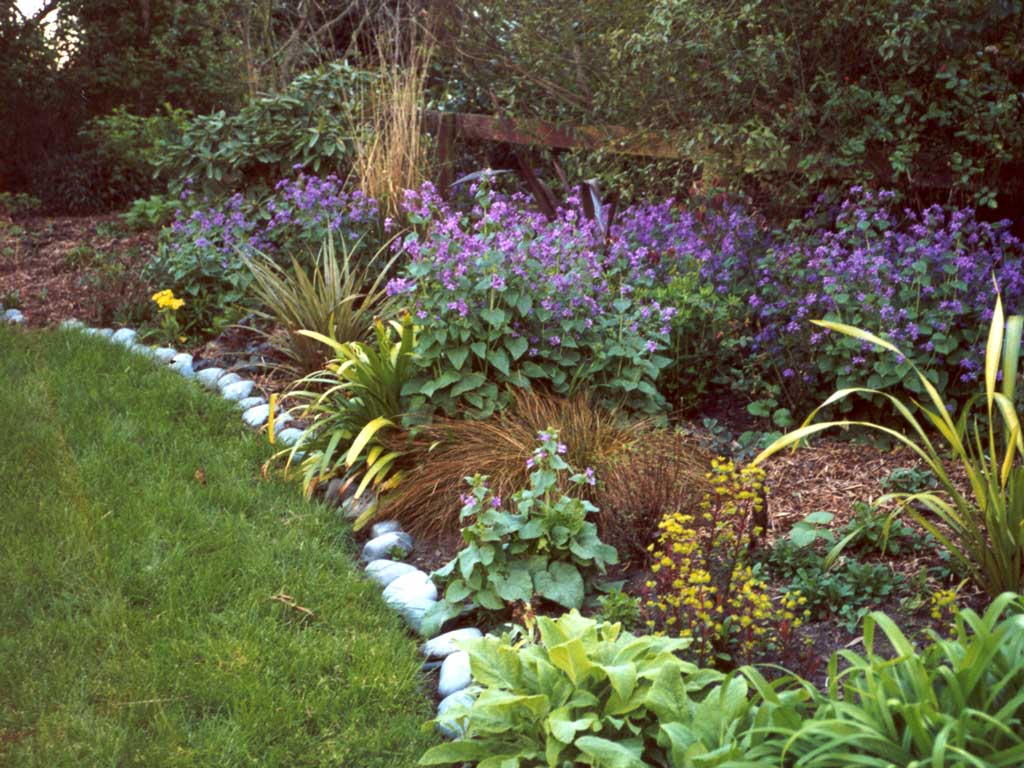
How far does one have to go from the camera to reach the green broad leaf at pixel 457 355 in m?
3.72

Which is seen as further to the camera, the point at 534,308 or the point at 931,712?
the point at 534,308

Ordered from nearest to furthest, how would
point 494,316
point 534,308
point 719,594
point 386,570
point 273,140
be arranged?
point 719,594, point 386,570, point 494,316, point 534,308, point 273,140

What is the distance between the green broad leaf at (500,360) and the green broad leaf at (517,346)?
1.2 inches

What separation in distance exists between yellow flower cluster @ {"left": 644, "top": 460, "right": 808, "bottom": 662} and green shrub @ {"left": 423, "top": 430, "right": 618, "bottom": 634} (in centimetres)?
23

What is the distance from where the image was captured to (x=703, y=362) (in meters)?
4.44

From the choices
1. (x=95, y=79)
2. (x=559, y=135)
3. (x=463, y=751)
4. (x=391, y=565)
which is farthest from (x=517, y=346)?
(x=95, y=79)

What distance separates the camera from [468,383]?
3.76m

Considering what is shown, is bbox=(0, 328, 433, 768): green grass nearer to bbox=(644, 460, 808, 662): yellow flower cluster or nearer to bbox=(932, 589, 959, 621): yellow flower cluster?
bbox=(644, 460, 808, 662): yellow flower cluster

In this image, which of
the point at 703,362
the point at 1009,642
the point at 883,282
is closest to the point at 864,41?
the point at 883,282

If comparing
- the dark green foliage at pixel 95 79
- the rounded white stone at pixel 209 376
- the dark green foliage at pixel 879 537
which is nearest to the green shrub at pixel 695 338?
the dark green foliage at pixel 879 537

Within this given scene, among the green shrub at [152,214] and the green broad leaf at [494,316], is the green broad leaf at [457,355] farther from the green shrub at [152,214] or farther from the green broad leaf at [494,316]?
the green shrub at [152,214]

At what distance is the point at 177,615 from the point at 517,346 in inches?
59.7

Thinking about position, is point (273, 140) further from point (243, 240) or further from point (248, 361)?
point (248, 361)

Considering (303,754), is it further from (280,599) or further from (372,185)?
(372,185)
